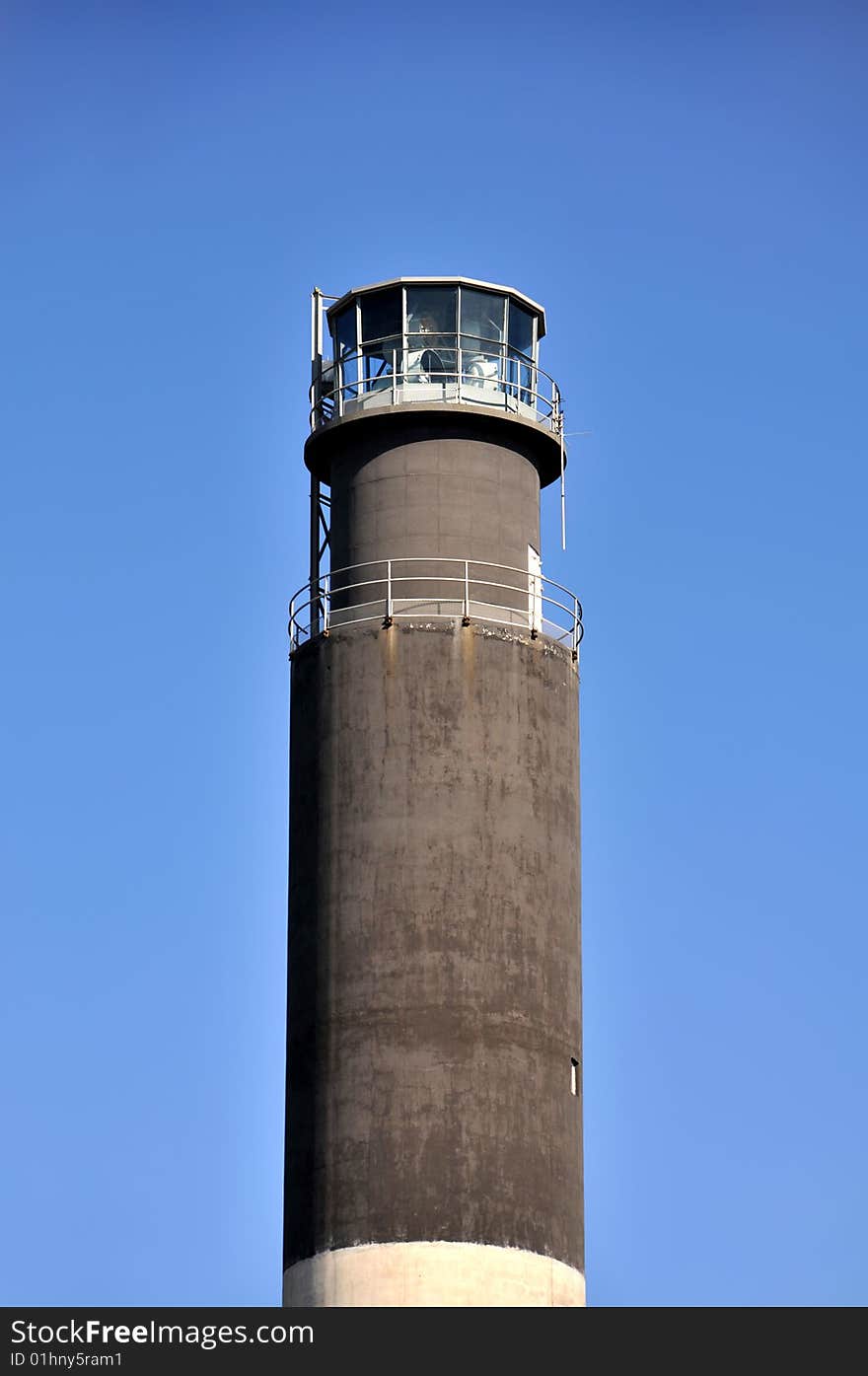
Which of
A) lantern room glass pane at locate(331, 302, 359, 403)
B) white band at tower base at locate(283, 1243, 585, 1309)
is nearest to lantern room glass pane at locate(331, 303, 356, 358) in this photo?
lantern room glass pane at locate(331, 302, 359, 403)

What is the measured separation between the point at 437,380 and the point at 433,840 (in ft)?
35.3

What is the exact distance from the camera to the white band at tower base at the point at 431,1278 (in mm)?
62406

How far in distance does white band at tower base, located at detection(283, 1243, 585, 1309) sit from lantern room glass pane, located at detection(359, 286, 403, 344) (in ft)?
65.8

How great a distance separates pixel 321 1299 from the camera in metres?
63.1

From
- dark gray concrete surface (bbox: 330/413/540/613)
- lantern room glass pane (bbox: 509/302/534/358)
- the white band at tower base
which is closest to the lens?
the white band at tower base

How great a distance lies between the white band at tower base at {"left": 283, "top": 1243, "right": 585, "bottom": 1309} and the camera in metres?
62.4

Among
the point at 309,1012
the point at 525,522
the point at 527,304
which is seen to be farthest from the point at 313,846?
the point at 527,304

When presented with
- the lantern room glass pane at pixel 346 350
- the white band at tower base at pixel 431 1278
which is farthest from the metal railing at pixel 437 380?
the white band at tower base at pixel 431 1278

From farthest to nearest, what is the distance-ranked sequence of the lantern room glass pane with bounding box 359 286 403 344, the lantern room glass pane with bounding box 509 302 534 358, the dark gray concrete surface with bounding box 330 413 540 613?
the lantern room glass pane with bounding box 509 302 534 358
the lantern room glass pane with bounding box 359 286 403 344
the dark gray concrete surface with bounding box 330 413 540 613

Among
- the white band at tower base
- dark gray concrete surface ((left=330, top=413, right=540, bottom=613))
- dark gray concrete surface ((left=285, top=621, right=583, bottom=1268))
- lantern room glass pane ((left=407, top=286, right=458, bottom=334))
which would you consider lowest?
the white band at tower base

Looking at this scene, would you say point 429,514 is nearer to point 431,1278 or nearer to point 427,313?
point 427,313

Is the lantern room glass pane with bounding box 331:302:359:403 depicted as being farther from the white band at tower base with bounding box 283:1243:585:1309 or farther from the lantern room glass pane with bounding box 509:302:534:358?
the white band at tower base with bounding box 283:1243:585:1309

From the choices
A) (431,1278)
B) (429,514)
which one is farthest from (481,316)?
(431,1278)
